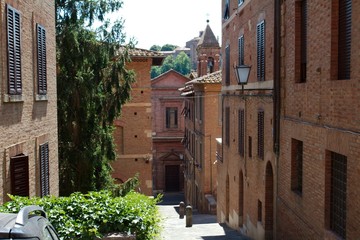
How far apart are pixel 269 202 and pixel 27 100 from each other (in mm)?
7750

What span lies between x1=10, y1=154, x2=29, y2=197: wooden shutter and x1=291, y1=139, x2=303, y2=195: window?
6.13 m

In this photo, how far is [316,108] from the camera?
10.5m

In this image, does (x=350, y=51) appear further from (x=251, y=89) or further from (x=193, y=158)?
(x=193, y=158)

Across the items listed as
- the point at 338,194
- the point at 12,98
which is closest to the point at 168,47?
the point at 12,98

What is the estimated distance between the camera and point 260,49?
16.1 m

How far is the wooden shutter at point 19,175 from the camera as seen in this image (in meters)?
10.2

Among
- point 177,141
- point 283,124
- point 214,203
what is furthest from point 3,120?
point 177,141

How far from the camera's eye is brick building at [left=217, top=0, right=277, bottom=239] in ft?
50.1

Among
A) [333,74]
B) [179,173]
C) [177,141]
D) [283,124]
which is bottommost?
[179,173]

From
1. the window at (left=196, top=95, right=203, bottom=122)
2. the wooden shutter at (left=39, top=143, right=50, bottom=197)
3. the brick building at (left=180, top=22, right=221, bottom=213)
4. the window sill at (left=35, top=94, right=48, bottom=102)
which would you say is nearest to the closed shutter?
the window sill at (left=35, top=94, right=48, bottom=102)

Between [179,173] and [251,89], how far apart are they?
111ft

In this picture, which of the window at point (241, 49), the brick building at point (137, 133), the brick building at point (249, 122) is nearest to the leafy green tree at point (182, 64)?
the brick building at point (137, 133)

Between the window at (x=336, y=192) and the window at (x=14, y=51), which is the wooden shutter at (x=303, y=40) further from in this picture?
the window at (x=14, y=51)

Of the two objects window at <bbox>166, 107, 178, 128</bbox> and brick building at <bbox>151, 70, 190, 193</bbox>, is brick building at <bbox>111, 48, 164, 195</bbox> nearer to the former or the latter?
brick building at <bbox>151, 70, 190, 193</bbox>
